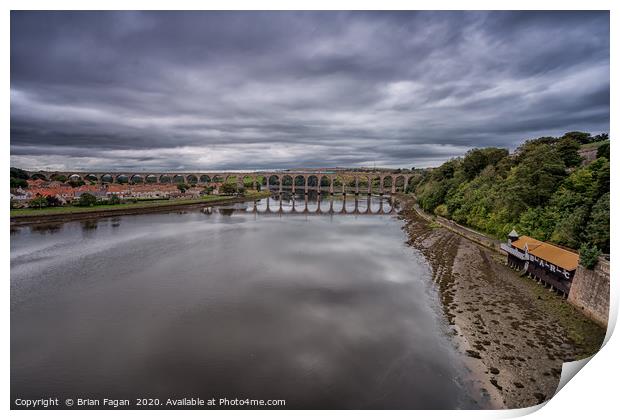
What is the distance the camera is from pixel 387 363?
12.1 feet

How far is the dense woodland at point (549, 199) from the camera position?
18.7ft

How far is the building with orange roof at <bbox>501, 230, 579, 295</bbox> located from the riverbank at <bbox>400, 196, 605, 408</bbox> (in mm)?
204

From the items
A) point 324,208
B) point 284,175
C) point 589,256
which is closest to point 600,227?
point 589,256

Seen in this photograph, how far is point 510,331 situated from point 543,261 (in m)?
2.34

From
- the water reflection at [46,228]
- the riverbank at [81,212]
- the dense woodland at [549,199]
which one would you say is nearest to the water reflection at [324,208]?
the riverbank at [81,212]

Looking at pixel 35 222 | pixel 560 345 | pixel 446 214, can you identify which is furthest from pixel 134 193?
pixel 560 345

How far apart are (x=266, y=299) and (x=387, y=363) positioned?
2.48 meters

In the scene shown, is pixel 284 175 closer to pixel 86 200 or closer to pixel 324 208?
pixel 324 208

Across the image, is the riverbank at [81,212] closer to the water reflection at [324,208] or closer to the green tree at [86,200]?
the green tree at [86,200]

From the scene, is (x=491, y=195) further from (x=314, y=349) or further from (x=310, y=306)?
(x=314, y=349)

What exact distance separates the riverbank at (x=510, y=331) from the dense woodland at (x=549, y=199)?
1144 mm

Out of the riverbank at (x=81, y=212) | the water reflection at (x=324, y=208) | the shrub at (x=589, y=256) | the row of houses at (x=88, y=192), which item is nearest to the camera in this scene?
the shrub at (x=589, y=256)

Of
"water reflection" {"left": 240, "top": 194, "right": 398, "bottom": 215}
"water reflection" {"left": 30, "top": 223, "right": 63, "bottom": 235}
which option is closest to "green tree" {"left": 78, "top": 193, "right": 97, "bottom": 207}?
"water reflection" {"left": 30, "top": 223, "right": 63, "bottom": 235}

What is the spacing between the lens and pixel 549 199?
26.0 ft
